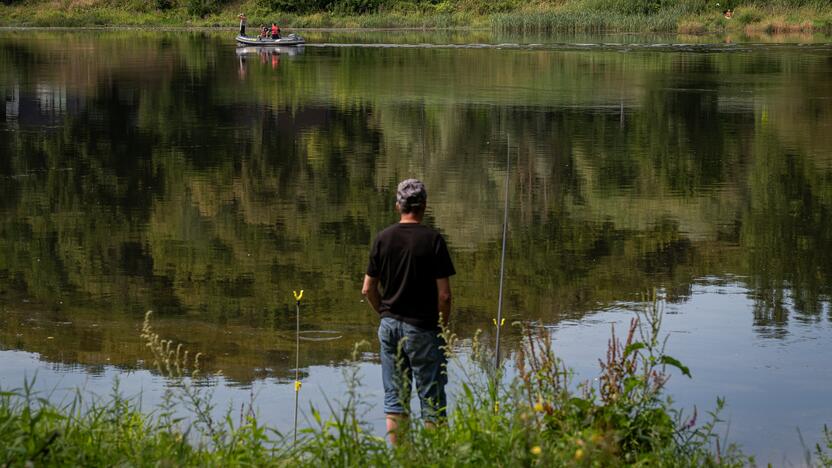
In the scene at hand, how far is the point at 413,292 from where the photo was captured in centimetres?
738

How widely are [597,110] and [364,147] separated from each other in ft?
26.9

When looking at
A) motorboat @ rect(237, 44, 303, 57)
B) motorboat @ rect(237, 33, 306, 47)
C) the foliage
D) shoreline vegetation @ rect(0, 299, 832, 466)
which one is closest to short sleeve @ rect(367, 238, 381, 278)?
shoreline vegetation @ rect(0, 299, 832, 466)

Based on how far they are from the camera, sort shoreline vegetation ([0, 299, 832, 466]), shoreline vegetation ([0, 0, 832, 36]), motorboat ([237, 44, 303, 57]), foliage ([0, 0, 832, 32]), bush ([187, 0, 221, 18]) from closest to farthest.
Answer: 1. shoreline vegetation ([0, 299, 832, 466])
2. motorboat ([237, 44, 303, 57])
3. shoreline vegetation ([0, 0, 832, 36])
4. foliage ([0, 0, 832, 32])
5. bush ([187, 0, 221, 18])

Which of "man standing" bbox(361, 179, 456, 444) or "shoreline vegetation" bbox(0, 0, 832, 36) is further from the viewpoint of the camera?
"shoreline vegetation" bbox(0, 0, 832, 36)

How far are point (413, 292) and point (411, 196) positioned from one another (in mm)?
546

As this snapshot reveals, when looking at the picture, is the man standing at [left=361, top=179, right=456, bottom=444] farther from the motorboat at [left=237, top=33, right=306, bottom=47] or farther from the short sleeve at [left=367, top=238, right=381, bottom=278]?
the motorboat at [left=237, top=33, right=306, bottom=47]

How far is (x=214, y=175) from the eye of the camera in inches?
782

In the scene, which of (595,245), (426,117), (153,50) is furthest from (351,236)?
(153,50)

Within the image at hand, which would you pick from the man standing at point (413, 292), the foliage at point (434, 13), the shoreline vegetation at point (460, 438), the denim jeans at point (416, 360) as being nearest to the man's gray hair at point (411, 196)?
the man standing at point (413, 292)

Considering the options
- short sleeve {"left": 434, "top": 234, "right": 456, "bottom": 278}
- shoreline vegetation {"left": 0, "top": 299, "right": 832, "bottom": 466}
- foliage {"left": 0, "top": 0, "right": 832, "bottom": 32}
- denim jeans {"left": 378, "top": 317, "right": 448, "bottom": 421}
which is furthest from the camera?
foliage {"left": 0, "top": 0, "right": 832, "bottom": 32}

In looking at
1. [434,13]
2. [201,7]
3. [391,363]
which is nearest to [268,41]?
[434,13]

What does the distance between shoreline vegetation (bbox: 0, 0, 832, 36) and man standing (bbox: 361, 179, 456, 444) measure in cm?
6359

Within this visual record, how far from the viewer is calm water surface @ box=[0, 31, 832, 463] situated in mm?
10320

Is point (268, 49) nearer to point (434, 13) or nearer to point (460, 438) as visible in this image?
point (434, 13)
